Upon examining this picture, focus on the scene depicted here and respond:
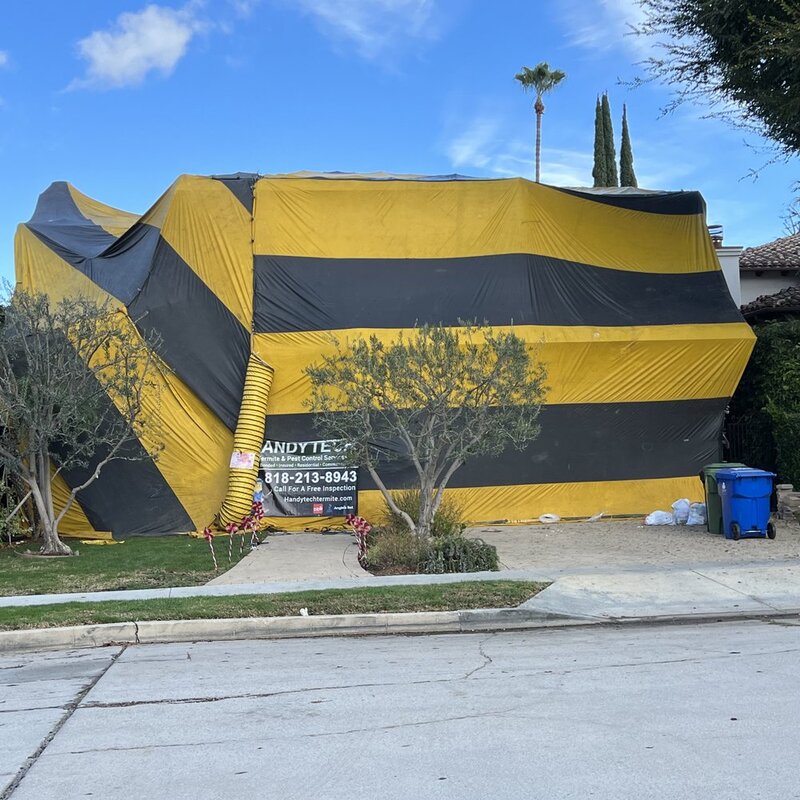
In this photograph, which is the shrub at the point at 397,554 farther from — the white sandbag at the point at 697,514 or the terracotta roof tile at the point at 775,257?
the terracotta roof tile at the point at 775,257

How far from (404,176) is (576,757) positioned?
46.9 ft

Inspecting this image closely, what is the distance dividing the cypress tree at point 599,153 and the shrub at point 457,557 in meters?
37.6

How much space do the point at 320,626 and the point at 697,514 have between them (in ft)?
29.2

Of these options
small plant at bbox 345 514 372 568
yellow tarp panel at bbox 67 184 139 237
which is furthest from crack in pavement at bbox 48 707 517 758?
yellow tarp panel at bbox 67 184 139 237

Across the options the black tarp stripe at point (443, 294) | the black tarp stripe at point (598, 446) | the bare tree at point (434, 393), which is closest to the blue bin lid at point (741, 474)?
the black tarp stripe at point (598, 446)

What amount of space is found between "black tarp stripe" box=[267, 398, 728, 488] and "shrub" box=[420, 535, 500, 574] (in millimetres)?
4353

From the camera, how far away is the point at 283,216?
15500 millimetres

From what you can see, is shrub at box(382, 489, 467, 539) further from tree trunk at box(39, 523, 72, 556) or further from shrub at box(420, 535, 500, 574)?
tree trunk at box(39, 523, 72, 556)

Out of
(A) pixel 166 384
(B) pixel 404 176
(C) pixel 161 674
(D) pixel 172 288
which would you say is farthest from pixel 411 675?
(B) pixel 404 176

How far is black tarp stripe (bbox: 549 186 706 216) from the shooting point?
16406 mm

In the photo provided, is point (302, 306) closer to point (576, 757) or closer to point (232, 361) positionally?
point (232, 361)

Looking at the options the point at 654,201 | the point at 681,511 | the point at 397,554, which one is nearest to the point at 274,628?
the point at 397,554

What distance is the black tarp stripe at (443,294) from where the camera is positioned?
15.3 metres

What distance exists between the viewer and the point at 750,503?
40.7 feet
